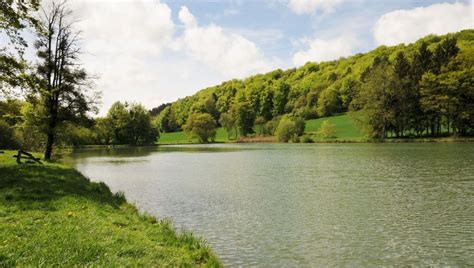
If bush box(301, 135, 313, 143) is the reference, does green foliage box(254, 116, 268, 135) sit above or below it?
above

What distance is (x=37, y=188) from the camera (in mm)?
16594

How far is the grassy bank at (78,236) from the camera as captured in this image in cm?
845

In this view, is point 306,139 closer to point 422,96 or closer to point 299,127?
point 299,127

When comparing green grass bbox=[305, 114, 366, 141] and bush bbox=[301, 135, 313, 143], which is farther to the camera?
bush bbox=[301, 135, 313, 143]

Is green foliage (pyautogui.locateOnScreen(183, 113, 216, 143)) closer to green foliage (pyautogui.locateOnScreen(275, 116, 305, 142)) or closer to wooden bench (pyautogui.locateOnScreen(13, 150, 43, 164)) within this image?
green foliage (pyautogui.locateOnScreen(275, 116, 305, 142))

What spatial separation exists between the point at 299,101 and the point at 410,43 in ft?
170

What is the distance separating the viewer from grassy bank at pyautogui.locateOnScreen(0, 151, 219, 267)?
8.45 metres

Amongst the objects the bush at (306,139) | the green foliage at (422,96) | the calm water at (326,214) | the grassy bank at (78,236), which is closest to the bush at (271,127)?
the bush at (306,139)

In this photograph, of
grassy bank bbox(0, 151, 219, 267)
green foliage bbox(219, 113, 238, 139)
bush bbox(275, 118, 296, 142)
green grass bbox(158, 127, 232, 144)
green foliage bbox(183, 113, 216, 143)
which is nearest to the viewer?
grassy bank bbox(0, 151, 219, 267)

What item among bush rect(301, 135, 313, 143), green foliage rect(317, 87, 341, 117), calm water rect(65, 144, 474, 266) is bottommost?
calm water rect(65, 144, 474, 266)

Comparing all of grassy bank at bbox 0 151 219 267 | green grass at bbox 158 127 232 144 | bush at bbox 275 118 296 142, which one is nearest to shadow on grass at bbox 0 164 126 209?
grassy bank at bbox 0 151 219 267

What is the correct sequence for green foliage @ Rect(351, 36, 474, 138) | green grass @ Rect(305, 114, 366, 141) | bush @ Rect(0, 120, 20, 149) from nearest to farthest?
bush @ Rect(0, 120, 20, 149) < green foliage @ Rect(351, 36, 474, 138) < green grass @ Rect(305, 114, 366, 141)

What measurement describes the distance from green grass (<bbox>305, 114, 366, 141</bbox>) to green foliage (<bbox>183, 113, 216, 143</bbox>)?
35.9m

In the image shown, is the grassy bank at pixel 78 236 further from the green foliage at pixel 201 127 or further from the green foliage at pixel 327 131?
the green foliage at pixel 201 127
